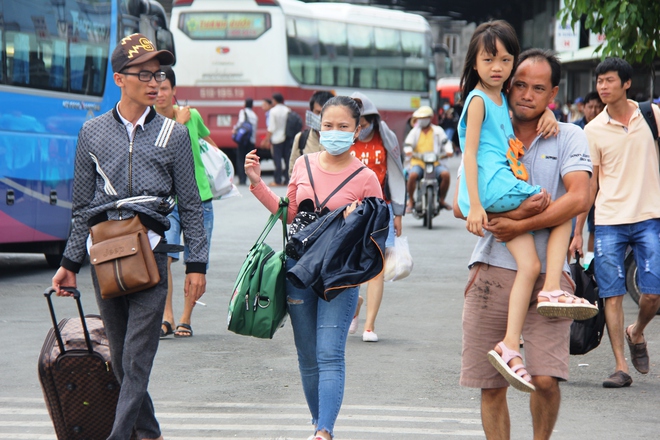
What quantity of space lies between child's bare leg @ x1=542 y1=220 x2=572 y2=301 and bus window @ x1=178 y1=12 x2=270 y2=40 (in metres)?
23.7

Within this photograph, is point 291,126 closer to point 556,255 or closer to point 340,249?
point 340,249

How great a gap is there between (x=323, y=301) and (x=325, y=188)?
53 centimetres

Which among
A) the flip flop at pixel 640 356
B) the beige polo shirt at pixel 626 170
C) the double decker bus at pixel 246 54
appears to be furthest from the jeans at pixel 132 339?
the double decker bus at pixel 246 54

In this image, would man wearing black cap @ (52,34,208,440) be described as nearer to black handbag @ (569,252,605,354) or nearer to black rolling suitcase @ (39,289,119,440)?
black rolling suitcase @ (39,289,119,440)

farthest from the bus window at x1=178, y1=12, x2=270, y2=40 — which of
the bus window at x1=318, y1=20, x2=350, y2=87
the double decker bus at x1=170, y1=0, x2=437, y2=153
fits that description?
the bus window at x1=318, y1=20, x2=350, y2=87

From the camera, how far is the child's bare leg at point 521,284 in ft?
14.5

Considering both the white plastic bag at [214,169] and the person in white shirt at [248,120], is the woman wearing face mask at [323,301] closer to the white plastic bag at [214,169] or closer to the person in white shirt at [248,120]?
the white plastic bag at [214,169]

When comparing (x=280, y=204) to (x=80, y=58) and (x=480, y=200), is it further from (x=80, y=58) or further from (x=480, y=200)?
(x=80, y=58)

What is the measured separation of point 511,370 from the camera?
432 cm

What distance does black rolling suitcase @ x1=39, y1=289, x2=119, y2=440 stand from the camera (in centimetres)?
481

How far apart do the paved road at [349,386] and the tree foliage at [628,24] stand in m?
2.43

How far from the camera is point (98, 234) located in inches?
178

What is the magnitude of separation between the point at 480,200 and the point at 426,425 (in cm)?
178

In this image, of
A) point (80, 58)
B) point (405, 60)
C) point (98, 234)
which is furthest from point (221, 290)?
point (405, 60)
